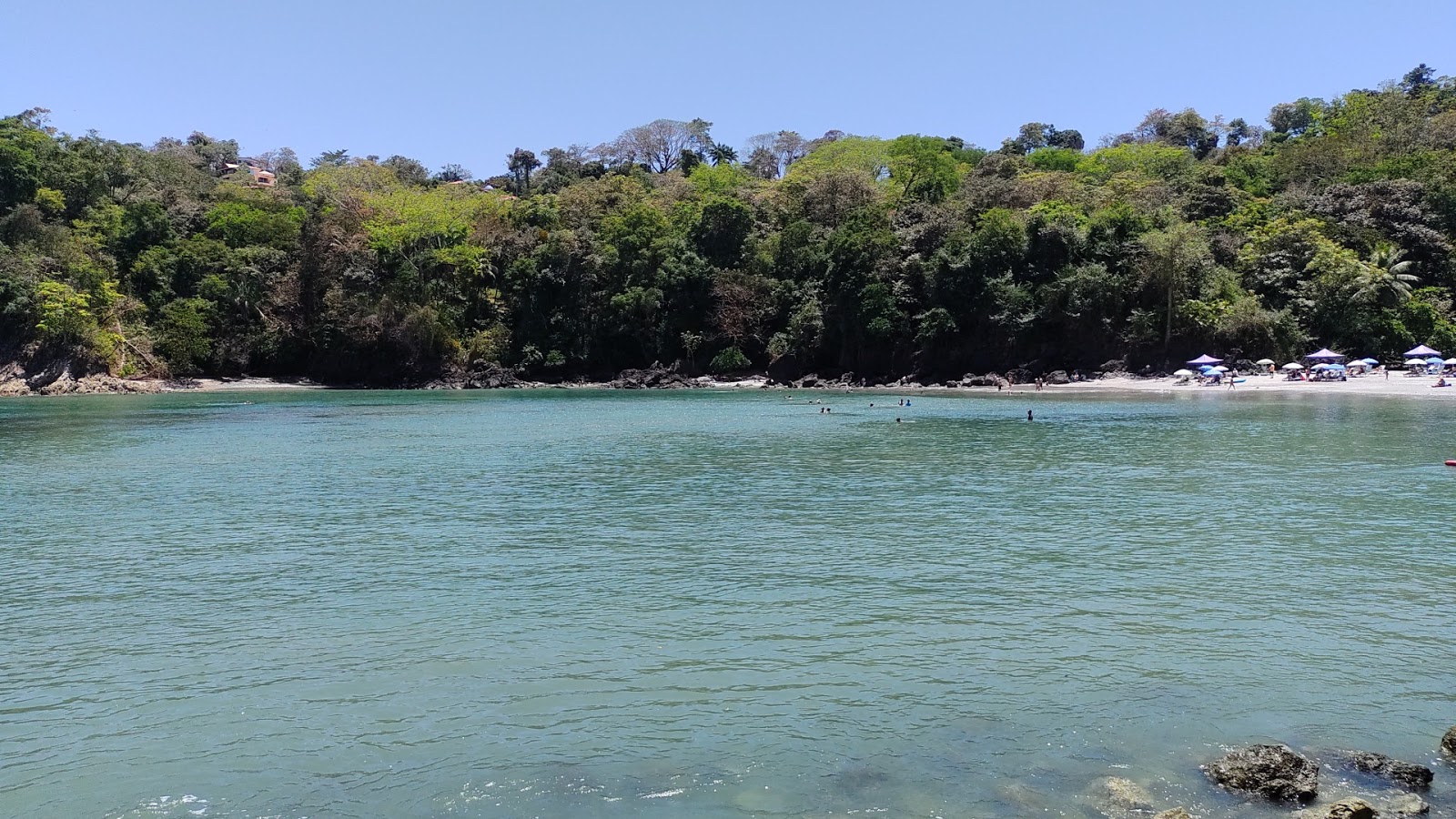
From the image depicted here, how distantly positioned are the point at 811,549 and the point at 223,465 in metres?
19.6

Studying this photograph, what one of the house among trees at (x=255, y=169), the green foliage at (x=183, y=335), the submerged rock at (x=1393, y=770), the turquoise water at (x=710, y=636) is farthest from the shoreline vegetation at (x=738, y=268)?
the submerged rock at (x=1393, y=770)

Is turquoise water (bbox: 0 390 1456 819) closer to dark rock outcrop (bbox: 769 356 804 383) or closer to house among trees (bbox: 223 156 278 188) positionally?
dark rock outcrop (bbox: 769 356 804 383)

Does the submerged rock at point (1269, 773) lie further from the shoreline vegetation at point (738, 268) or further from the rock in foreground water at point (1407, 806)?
the shoreline vegetation at point (738, 268)

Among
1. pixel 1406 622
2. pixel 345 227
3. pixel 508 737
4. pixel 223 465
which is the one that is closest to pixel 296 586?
pixel 508 737

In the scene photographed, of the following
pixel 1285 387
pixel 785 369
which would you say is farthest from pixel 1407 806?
pixel 785 369

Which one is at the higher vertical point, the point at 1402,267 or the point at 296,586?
the point at 1402,267

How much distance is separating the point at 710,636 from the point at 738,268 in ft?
218

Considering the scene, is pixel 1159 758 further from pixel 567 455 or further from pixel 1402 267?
pixel 1402 267

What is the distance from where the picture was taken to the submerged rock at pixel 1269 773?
7.18 m

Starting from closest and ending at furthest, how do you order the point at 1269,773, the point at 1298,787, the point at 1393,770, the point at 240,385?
the point at 1298,787 → the point at 1269,773 → the point at 1393,770 → the point at 240,385

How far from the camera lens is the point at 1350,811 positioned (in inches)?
261

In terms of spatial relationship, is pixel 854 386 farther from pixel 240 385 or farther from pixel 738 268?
pixel 240 385

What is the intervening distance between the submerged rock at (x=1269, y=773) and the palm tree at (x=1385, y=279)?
58.8m

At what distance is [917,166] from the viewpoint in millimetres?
83500
